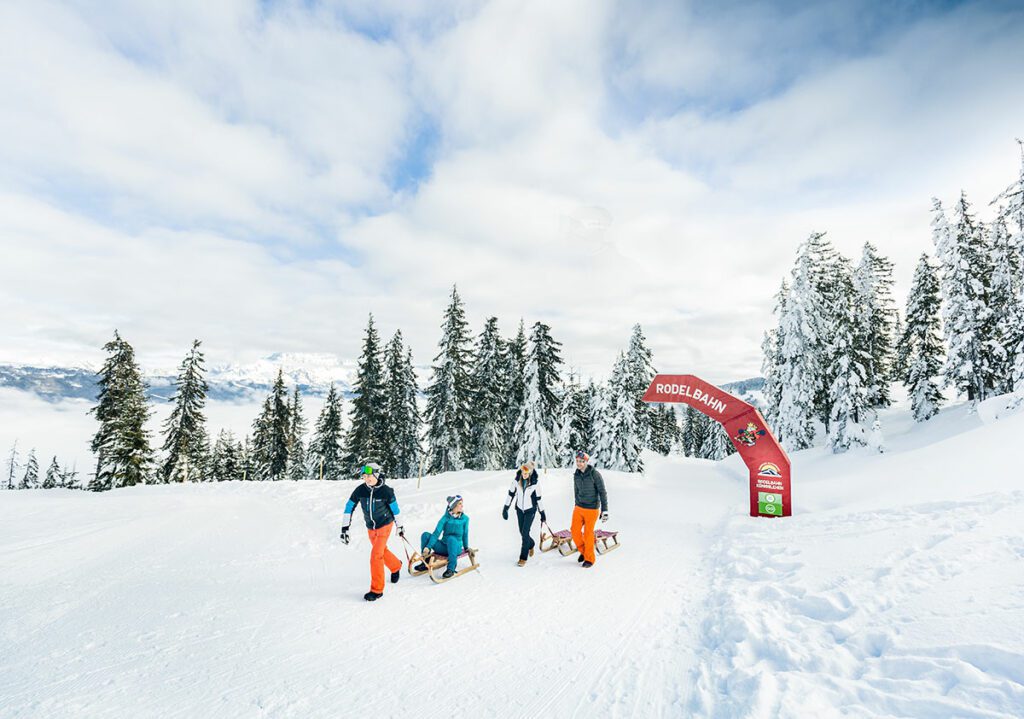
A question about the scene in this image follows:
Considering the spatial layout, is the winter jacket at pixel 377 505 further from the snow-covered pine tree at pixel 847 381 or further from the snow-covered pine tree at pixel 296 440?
the snow-covered pine tree at pixel 296 440

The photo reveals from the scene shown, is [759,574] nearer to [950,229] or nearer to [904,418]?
[950,229]

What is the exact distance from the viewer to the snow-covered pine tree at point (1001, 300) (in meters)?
25.5

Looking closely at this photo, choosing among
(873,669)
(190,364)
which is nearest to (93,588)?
(873,669)

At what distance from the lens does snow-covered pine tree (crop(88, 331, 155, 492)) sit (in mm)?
31000

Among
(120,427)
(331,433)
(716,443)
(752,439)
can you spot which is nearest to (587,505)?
(752,439)

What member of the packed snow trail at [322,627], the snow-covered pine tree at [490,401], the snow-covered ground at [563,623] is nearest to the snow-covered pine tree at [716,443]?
the snow-covered pine tree at [490,401]

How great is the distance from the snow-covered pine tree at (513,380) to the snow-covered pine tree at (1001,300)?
2842cm

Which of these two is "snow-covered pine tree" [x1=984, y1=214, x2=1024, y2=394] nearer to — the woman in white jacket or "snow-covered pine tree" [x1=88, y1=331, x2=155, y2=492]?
the woman in white jacket

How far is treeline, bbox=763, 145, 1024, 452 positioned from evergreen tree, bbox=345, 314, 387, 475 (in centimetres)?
2991

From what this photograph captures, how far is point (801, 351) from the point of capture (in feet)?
99.9

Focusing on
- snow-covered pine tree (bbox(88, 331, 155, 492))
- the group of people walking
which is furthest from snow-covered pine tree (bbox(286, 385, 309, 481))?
the group of people walking

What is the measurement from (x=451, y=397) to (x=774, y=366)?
2524cm

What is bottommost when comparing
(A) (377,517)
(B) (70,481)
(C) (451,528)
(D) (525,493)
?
(B) (70,481)

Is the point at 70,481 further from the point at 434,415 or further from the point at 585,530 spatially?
the point at 585,530
